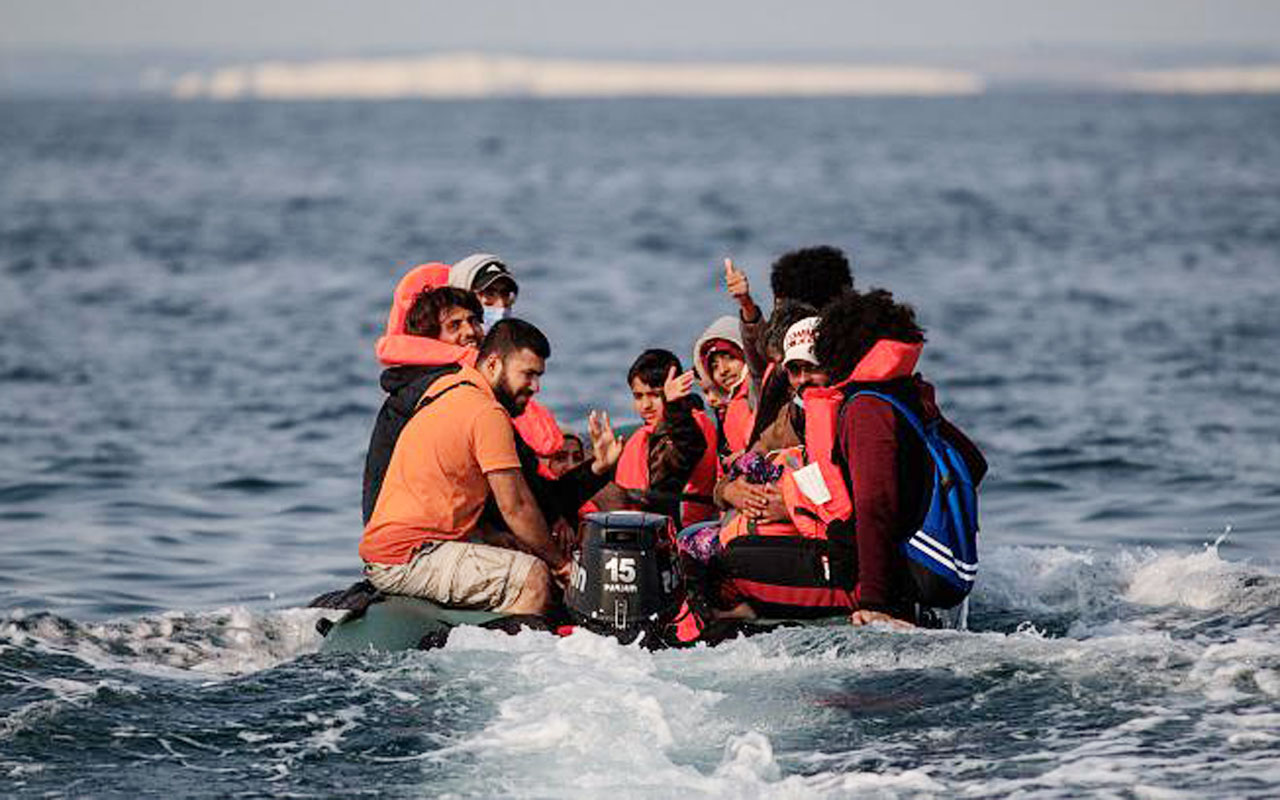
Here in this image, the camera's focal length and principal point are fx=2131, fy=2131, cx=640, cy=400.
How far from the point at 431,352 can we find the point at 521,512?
3.48ft

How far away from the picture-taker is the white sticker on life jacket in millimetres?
9312

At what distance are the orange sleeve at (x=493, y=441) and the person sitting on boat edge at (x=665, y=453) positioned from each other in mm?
794

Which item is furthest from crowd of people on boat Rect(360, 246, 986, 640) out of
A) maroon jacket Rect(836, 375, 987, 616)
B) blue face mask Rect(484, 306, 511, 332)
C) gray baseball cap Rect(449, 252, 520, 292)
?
blue face mask Rect(484, 306, 511, 332)

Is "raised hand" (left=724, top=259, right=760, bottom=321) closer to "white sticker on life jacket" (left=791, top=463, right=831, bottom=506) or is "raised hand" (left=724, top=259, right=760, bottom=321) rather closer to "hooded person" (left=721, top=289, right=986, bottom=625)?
"hooded person" (left=721, top=289, right=986, bottom=625)

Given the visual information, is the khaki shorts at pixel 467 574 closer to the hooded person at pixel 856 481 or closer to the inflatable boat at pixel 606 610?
the inflatable boat at pixel 606 610

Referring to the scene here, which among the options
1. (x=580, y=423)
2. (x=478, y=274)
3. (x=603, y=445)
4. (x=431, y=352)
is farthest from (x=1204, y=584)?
(x=580, y=423)

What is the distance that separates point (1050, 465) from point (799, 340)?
827 cm

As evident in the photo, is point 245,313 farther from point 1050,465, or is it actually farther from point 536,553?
point 536,553

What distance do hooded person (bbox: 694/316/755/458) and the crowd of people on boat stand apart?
10 millimetres

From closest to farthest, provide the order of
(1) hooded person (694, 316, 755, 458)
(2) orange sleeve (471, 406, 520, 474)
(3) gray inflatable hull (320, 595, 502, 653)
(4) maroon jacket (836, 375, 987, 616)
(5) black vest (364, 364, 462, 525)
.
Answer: (4) maroon jacket (836, 375, 987, 616)
(2) orange sleeve (471, 406, 520, 474)
(3) gray inflatable hull (320, 595, 502, 653)
(5) black vest (364, 364, 462, 525)
(1) hooded person (694, 316, 755, 458)

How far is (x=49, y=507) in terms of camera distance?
51.8ft

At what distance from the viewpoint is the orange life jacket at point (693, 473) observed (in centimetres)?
1035

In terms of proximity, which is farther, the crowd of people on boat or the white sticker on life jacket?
the white sticker on life jacket

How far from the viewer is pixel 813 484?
30.6ft
